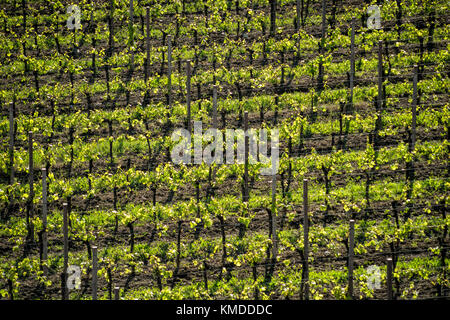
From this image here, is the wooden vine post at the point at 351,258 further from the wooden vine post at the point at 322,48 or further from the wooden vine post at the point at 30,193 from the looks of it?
the wooden vine post at the point at 30,193

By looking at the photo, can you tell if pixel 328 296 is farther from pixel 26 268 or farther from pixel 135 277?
pixel 26 268

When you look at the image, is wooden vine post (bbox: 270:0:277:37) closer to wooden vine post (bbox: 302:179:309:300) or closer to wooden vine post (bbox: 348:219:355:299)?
wooden vine post (bbox: 302:179:309:300)

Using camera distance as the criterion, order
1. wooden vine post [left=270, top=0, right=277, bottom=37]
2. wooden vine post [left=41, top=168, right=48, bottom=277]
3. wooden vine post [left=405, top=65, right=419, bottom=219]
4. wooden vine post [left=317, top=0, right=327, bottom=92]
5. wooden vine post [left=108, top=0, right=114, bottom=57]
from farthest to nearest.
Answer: wooden vine post [left=270, top=0, right=277, bottom=37]
wooden vine post [left=108, top=0, right=114, bottom=57]
wooden vine post [left=317, top=0, right=327, bottom=92]
wooden vine post [left=405, top=65, right=419, bottom=219]
wooden vine post [left=41, top=168, right=48, bottom=277]

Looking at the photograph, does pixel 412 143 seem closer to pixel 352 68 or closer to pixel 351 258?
pixel 352 68

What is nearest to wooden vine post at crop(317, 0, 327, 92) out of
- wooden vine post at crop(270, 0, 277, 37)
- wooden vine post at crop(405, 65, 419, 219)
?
wooden vine post at crop(270, 0, 277, 37)

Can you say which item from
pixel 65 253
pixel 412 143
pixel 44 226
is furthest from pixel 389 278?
pixel 44 226

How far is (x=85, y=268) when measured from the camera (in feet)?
42.3

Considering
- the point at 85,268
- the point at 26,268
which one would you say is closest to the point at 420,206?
the point at 85,268

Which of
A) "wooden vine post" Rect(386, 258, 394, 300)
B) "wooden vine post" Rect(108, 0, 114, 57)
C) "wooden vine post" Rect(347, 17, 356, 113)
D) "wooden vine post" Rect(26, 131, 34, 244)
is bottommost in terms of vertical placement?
"wooden vine post" Rect(386, 258, 394, 300)

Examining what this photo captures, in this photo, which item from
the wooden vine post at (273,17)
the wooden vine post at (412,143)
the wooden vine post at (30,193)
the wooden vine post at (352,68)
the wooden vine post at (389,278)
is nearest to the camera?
the wooden vine post at (389,278)

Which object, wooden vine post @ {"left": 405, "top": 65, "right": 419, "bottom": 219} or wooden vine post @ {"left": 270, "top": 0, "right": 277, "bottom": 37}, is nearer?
wooden vine post @ {"left": 405, "top": 65, "right": 419, "bottom": 219}

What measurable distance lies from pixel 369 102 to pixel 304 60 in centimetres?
198

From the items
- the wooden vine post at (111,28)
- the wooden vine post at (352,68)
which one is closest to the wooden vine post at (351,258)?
the wooden vine post at (352,68)

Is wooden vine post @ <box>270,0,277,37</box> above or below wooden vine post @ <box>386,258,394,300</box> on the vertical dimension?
above
